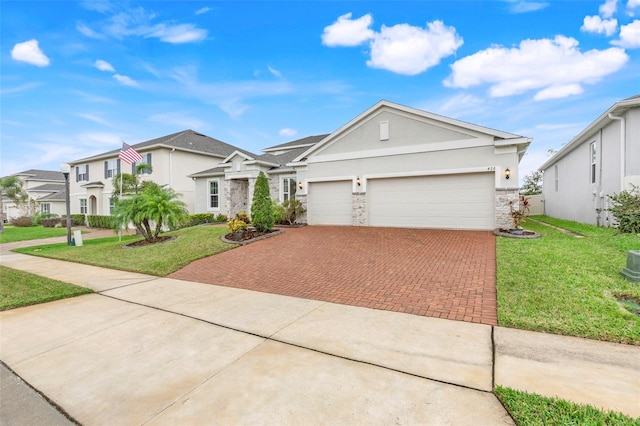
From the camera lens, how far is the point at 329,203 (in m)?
15.2

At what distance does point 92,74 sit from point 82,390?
18071 millimetres

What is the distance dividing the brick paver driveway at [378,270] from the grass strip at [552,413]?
6.01 ft

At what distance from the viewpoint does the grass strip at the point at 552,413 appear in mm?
2180

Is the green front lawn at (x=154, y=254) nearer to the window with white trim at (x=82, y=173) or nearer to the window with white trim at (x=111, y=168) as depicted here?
the window with white trim at (x=111, y=168)

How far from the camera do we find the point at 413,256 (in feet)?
26.8

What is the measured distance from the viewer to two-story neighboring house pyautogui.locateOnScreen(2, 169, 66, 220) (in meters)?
32.2

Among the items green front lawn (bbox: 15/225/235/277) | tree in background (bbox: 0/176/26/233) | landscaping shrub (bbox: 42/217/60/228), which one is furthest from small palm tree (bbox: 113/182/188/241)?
tree in background (bbox: 0/176/26/233)

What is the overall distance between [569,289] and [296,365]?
505 centimetres

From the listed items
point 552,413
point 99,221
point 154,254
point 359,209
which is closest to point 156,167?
point 99,221

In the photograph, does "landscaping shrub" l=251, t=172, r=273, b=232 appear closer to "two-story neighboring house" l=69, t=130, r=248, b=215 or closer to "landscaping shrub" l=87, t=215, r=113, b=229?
"two-story neighboring house" l=69, t=130, r=248, b=215

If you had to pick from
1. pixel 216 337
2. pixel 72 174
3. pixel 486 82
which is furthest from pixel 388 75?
pixel 72 174

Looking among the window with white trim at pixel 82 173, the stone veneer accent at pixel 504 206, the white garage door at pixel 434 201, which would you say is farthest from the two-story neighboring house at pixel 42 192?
the stone veneer accent at pixel 504 206

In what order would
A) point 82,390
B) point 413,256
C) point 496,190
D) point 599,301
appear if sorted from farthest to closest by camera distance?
point 496,190
point 413,256
point 599,301
point 82,390

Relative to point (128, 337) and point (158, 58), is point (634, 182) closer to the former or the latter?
point (128, 337)
